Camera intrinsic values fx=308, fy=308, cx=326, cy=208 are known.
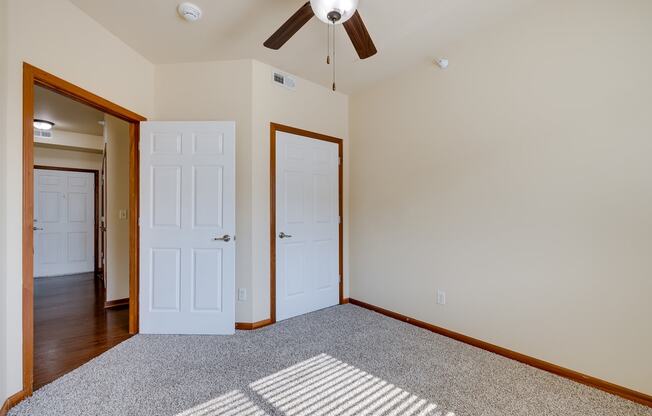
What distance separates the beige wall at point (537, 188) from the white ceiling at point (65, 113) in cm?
386

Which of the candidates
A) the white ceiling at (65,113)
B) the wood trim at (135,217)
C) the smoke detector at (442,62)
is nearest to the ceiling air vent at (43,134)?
the white ceiling at (65,113)

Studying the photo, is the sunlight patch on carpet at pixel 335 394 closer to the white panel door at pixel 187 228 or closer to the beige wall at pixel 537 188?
the white panel door at pixel 187 228

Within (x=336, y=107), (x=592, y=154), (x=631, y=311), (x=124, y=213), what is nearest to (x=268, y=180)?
(x=336, y=107)

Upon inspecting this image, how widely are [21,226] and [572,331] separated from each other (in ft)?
11.8

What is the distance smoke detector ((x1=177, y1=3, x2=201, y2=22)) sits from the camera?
2169 millimetres

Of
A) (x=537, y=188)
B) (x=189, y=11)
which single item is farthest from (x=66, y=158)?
(x=537, y=188)

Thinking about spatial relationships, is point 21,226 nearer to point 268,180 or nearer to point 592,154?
point 268,180

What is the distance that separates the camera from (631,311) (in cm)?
189

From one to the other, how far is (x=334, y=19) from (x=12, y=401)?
9.35 feet

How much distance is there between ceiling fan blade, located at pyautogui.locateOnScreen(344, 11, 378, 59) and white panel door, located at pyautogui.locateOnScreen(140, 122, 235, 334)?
4.58 feet

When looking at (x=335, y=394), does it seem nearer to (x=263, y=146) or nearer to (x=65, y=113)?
(x=263, y=146)

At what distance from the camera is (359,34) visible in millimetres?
1866

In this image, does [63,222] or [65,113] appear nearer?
[65,113]

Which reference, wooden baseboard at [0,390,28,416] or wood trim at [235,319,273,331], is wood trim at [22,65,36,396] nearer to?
wooden baseboard at [0,390,28,416]
